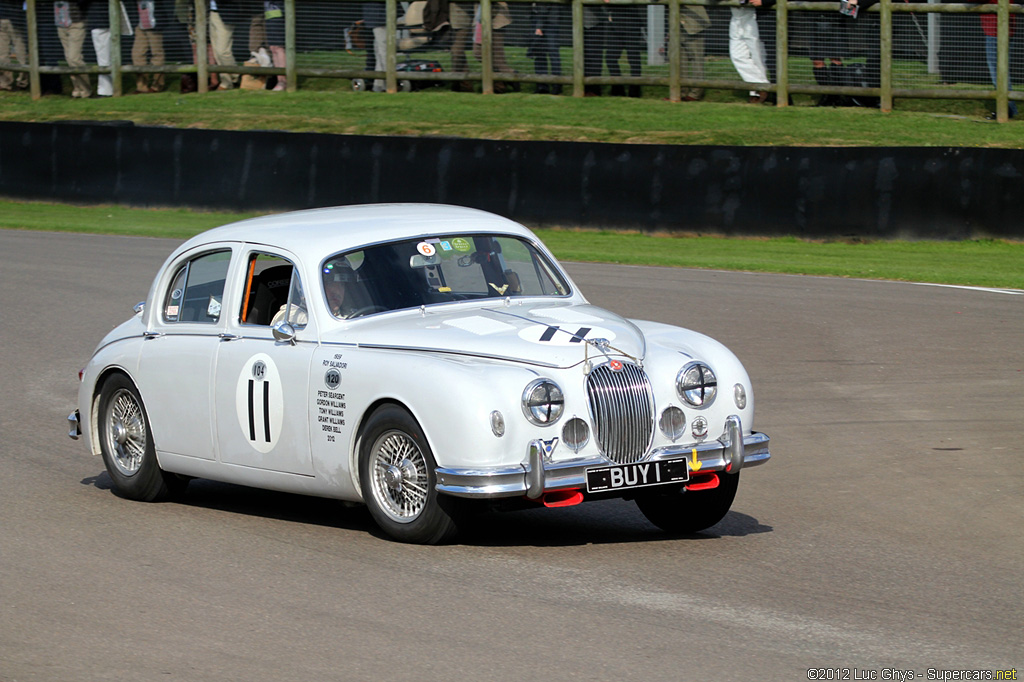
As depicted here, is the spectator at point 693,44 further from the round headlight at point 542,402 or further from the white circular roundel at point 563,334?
the round headlight at point 542,402

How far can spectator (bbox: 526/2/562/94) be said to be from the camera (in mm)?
29078

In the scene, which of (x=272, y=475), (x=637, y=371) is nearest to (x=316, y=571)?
(x=272, y=475)

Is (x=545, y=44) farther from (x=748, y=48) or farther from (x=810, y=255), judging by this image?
(x=810, y=255)

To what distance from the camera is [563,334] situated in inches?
271

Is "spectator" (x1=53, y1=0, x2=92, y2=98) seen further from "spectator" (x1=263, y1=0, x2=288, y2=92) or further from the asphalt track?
the asphalt track

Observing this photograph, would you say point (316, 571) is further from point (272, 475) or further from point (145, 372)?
point (145, 372)

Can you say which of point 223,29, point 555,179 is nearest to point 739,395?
point 555,179

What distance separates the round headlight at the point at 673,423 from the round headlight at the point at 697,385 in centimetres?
8

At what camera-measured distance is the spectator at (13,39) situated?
34344mm

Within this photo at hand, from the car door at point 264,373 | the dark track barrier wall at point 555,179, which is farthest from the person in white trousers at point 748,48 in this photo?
the car door at point 264,373

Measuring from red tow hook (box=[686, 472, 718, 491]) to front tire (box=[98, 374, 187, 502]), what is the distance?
10.1 feet

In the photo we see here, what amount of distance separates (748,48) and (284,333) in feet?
71.1

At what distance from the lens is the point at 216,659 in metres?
Answer: 5.23

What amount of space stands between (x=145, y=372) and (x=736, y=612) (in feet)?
Answer: 13.0
